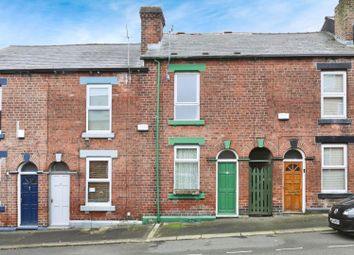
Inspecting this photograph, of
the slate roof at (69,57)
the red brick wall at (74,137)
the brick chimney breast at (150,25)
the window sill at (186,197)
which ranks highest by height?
the brick chimney breast at (150,25)

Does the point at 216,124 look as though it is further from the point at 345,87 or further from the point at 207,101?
the point at 345,87

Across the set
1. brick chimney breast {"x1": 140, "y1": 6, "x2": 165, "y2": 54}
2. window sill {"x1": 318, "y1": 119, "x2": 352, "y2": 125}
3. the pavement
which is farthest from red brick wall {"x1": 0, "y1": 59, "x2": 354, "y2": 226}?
brick chimney breast {"x1": 140, "y1": 6, "x2": 165, "y2": 54}

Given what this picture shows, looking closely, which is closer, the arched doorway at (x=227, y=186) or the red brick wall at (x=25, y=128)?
the arched doorway at (x=227, y=186)

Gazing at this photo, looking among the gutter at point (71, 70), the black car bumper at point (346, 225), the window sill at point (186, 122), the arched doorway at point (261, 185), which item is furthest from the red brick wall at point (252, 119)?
the black car bumper at point (346, 225)

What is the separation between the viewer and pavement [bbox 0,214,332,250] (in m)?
13.5

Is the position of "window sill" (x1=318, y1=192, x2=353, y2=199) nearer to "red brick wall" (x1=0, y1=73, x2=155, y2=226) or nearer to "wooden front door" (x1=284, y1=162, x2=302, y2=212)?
"wooden front door" (x1=284, y1=162, x2=302, y2=212)

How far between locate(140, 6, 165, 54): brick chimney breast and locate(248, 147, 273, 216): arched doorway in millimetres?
6103

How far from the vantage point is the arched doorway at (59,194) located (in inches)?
650

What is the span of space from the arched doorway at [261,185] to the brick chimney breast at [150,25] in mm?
6103

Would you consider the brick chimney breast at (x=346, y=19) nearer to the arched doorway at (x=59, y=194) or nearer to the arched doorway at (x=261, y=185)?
the arched doorway at (x=261, y=185)

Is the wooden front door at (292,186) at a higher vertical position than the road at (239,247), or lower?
higher

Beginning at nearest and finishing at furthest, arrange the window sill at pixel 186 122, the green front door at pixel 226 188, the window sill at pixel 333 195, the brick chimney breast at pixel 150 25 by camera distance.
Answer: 1. the window sill at pixel 333 195
2. the green front door at pixel 226 188
3. the window sill at pixel 186 122
4. the brick chimney breast at pixel 150 25

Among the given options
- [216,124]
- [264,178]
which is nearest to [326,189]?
[264,178]

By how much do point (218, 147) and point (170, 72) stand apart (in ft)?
11.4
